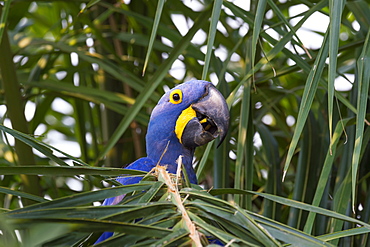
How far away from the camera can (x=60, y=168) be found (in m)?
0.67

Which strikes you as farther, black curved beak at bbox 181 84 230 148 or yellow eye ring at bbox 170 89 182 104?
yellow eye ring at bbox 170 89 182 104

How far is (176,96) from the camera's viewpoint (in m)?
1.43

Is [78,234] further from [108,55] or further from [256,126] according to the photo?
[108,55]

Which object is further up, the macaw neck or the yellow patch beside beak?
the yellow patch beside beak

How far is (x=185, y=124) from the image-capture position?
140 cm

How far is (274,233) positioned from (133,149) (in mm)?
1349

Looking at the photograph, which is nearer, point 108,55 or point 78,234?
point 78,234

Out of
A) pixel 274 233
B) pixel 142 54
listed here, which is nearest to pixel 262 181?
pixel 142 54

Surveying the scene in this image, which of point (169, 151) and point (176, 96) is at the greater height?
point (176, 96)

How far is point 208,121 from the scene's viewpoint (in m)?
1.37

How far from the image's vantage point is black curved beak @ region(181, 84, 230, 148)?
1304 mm

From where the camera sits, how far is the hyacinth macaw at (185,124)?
1324 millimetres

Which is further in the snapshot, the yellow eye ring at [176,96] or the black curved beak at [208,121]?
the yellow eye ring at [176,96]

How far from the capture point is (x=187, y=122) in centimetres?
140
